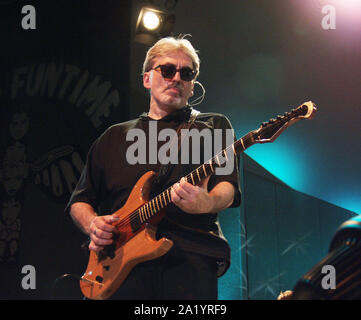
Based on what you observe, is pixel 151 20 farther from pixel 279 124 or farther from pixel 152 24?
pixel 279 124

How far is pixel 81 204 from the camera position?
2191 mm

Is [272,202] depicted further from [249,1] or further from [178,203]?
[178,203]

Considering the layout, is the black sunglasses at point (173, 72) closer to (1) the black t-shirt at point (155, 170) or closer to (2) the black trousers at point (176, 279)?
(1) the black t-shirt at point (155, 170)

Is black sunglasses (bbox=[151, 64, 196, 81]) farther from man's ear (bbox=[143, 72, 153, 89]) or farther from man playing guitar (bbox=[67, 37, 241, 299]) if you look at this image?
man's ear (bbox=[143, 72, 153, 89])

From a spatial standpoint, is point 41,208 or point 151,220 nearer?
point 151,220

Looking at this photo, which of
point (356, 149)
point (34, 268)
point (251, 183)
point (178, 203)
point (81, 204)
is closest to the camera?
point (178, 203)

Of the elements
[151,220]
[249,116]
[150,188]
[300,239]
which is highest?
[249,116]

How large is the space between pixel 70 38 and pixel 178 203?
292cm

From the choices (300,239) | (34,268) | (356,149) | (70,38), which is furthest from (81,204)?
(300,239)

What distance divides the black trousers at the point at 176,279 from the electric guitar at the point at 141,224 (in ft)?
0.17

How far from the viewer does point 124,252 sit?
192 cm

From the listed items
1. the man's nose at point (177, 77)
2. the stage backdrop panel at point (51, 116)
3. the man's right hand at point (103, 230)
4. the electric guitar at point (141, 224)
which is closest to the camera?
the electric guitar at point (141, 224)

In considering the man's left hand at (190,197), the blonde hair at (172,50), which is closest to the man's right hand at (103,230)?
the man's left hand at (190,197)

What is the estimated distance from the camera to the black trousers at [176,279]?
170cm
